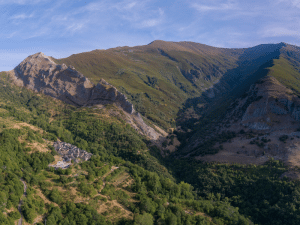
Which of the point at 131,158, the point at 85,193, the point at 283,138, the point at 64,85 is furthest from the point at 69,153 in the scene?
the point at 283,138

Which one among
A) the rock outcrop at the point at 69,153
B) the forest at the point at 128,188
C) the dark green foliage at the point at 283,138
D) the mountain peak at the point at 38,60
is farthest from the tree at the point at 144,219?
the mountain peak at the point at 38,60

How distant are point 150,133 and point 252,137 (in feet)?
229

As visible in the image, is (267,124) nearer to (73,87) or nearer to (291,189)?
(291,189)

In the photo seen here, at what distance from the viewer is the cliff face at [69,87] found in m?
147

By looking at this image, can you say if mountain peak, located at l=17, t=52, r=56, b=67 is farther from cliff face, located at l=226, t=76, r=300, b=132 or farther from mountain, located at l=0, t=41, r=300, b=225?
cliff face, located at l=226, t=76, r=300, b=132

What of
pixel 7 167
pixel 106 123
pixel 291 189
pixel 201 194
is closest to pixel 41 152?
pixel 7 167

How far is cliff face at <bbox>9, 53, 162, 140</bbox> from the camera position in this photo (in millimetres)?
147000

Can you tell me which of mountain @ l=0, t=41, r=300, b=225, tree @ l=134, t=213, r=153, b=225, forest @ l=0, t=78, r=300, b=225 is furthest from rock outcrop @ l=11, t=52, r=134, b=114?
tree @ l=134, t=213, r=153, b=225

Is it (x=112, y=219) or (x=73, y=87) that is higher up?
(x=73, y=87)

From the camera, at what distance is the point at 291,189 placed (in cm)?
7800

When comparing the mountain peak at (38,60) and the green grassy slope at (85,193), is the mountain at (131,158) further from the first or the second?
the mountain peak at (38,60)

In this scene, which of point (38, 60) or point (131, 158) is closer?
point (131, 158)

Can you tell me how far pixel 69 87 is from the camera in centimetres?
15500

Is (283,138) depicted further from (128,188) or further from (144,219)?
(144,219)
